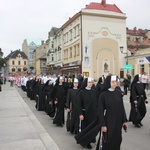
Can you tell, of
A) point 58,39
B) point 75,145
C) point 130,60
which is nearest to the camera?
point 75,145

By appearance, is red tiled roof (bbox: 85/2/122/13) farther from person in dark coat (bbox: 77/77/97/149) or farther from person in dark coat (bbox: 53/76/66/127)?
person in dark coat (bbox: 77/77/97/149)

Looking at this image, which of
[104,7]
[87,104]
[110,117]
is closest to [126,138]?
[87,104]

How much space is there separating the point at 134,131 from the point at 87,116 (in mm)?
2183

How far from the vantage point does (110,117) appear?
4.97m

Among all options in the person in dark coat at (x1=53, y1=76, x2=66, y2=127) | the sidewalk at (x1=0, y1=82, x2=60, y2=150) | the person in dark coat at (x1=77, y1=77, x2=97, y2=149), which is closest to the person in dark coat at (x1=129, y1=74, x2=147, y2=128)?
the person in dark coat at (x1=53, y1=76, x2=66, y2=127)

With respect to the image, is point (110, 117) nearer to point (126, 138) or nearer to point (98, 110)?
point (98, 110)

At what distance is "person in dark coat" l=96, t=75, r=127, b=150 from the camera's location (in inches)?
192

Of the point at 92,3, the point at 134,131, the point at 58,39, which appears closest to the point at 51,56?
the point at 58,39

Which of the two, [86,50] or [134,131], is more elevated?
[86,50]

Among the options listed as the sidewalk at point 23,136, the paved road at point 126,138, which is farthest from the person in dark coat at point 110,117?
the sidewalk at point 23,136

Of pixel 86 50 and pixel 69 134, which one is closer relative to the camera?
pixel 69 134

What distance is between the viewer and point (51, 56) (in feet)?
207

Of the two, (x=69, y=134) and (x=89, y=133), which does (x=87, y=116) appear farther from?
(x=69, y=134)

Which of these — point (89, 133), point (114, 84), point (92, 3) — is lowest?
point (89, 133)
